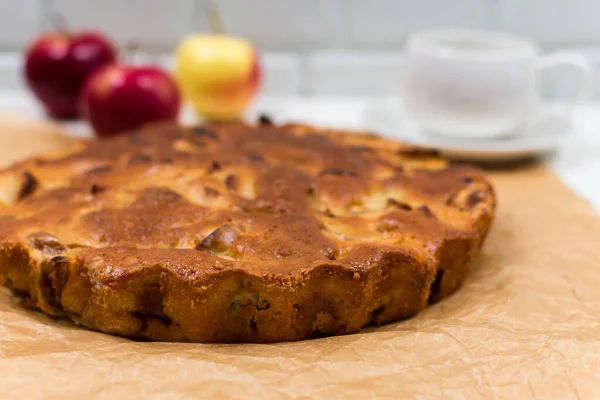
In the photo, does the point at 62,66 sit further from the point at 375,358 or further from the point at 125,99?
the point at 375,358

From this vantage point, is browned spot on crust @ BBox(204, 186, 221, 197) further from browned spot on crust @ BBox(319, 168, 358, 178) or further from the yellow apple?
the yellow apple

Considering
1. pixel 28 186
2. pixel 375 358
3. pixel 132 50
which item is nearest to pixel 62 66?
pixel 132 50

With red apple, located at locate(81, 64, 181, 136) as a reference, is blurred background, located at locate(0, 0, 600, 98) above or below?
above

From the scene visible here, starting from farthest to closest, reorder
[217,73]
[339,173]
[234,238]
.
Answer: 1. [217,73]
2. [339,173]
3. [234,238]

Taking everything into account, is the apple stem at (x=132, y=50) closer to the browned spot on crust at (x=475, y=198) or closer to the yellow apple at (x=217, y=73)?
the yellow apple at (x=217, y=73)

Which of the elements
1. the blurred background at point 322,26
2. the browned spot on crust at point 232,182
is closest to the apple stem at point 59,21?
the blurred background at point 322,26

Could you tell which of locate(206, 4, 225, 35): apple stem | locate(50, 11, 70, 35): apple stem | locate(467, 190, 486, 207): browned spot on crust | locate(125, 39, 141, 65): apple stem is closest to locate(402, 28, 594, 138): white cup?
locate(467, 190, 486, 207): browned spot on crust
